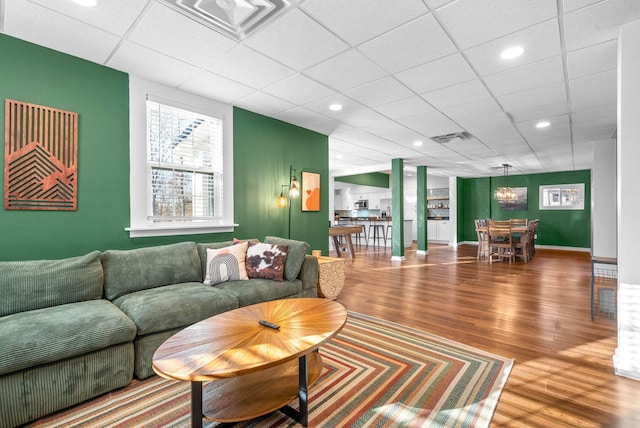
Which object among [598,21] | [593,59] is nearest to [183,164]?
[598,21]

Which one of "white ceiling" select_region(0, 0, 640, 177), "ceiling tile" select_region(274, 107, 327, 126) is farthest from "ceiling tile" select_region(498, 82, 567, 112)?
"ceiling tile" select_region(274, 107, 327, 126)

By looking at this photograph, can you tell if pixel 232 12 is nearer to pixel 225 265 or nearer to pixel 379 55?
pixel 379 55

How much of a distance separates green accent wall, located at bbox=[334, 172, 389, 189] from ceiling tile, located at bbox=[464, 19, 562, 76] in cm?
808

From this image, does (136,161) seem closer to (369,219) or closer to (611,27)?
(611,27)

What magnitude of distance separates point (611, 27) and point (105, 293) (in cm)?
446

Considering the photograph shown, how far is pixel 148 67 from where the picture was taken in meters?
2.92

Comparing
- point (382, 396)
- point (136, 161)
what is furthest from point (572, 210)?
point (136, 161)

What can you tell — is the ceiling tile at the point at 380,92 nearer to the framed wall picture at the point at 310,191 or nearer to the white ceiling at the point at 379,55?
the white ceiling at the point at 379,55

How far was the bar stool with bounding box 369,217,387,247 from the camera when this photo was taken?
1022cm

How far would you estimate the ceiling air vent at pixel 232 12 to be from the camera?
6.77 feet

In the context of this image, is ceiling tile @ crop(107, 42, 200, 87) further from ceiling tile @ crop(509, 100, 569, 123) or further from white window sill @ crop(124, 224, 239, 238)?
ceiling tile @ crop(509, 100, 569, 123)

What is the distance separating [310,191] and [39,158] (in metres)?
3.32

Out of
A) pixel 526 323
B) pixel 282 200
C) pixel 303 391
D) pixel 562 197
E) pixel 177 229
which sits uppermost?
pixel 562 197

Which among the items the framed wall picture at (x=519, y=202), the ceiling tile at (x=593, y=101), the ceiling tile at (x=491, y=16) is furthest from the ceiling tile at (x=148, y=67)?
the framed wall picture at (x=519, y=202)
